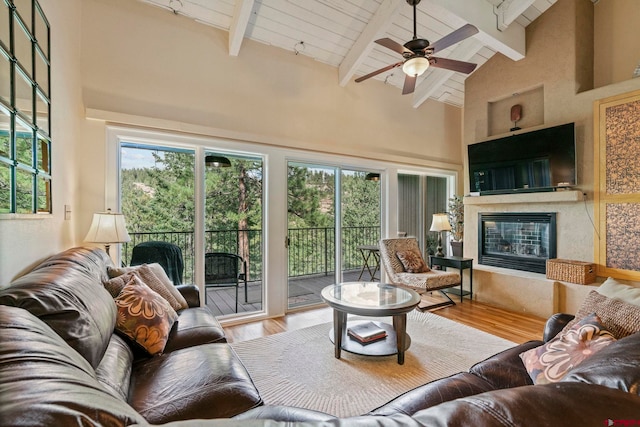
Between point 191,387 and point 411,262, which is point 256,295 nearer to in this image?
point 411,262

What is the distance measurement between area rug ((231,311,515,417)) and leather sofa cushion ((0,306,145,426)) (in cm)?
160

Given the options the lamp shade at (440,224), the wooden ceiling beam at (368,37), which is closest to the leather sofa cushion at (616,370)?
the wooden ceiling beam at (368,37)

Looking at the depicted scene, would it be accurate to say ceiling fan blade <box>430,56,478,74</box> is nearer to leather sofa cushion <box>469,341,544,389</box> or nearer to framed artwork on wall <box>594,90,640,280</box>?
framed artwork on wall <box>594,90,640,280</box>

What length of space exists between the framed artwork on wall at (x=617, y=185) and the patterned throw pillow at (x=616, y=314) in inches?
101

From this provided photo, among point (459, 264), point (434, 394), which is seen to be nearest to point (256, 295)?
point (434, 394)

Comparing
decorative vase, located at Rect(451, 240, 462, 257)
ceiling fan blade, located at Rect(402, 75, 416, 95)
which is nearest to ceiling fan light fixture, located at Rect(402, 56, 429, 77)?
ceiling fan blade, located at Rect(402, 75, 416, 95)

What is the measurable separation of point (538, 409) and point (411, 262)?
12.4ft

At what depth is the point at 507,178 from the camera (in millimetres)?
4211

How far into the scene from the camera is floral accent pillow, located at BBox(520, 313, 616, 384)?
4.09 ft

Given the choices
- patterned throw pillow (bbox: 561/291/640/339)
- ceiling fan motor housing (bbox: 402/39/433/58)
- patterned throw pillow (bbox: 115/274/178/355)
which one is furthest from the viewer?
ceiling fan motor housing (bbox: 402/39/433/58)

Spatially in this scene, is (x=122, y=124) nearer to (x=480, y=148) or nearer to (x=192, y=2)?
(x=192, y=2)

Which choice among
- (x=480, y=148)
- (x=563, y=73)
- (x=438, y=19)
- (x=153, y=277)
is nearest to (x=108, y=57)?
(x=153, y=277)

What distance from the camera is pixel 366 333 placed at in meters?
2.69

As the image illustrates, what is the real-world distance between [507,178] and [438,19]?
2.39 metres
